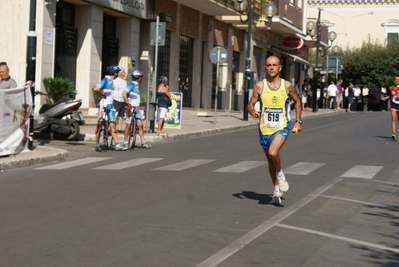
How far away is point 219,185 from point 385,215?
318cm

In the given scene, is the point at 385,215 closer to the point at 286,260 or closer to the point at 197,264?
the point at 286,260

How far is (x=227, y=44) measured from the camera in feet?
139

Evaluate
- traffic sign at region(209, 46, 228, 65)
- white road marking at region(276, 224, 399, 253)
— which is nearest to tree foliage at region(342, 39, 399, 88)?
traffic sign at region(209, 46, 228, 65)

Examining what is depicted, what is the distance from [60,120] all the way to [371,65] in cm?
5646

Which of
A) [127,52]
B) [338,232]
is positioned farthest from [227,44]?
[338,232]

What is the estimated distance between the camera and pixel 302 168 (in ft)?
50.9

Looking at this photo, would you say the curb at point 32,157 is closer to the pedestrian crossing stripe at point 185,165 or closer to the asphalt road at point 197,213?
the asphalt road at point 197,213

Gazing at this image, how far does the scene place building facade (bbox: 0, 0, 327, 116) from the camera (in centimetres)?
2358

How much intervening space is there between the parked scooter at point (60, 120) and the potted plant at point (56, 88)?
220cm

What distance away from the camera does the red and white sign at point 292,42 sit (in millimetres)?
52781

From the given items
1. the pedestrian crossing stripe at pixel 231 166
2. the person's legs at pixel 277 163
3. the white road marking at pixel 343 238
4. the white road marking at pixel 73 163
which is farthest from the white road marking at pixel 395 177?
the white road marking at pixel 73 163

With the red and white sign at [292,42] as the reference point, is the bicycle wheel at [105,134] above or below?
below

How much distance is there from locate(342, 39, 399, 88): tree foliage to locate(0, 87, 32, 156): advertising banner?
59750 millimetres

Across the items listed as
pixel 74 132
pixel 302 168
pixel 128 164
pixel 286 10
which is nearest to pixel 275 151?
pixel 302 168
